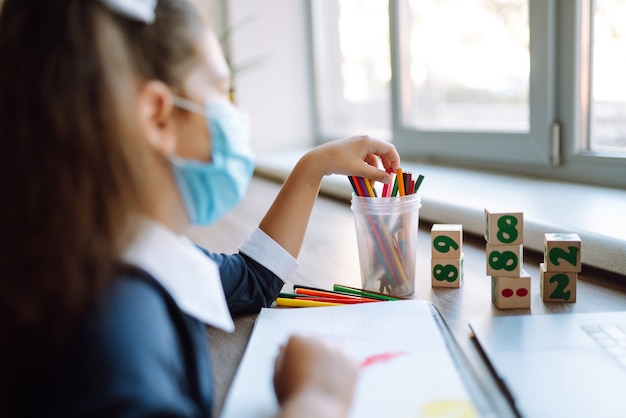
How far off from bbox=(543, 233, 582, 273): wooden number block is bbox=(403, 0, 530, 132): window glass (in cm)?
75

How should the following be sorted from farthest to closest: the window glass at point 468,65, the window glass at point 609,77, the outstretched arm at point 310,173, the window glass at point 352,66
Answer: the window glass at point 352,66, the window glass at point 468,65, the window glass at point 609,77, the outstretched arm at point 310,173

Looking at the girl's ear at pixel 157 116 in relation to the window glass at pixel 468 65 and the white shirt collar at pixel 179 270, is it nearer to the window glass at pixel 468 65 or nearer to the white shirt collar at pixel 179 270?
the white shirt collar at pixel 179 270

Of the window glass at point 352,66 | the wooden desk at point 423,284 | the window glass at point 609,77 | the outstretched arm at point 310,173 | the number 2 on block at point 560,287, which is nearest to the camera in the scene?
the wooden desk at point 423,284

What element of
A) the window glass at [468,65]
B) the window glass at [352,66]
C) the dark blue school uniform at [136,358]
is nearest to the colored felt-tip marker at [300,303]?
the dark blue school uniform at [136,358]

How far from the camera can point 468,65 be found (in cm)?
167

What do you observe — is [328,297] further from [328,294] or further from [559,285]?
[559,285]

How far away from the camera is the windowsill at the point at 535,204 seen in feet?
2.82

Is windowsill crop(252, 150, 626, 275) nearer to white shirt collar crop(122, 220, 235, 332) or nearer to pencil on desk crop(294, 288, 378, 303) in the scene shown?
pencil on desk crop(294, 288, 378, 303)

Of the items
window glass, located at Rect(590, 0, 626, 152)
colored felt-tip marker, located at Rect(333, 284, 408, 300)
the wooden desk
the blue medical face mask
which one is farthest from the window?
the blue medical face mask

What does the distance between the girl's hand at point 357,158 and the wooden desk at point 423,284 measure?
0.53 feet

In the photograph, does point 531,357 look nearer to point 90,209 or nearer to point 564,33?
point 90,209

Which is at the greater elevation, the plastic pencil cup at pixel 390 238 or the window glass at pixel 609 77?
the window glass at pixel 609 77

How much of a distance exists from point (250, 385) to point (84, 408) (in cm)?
23

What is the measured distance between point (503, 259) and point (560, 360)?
0.18 m
